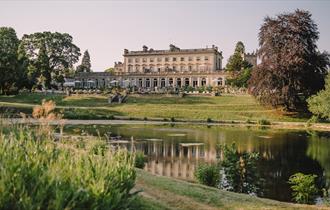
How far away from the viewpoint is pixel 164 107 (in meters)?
56.0

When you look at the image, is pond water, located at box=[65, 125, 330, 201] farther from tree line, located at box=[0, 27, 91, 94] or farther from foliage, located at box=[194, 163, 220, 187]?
tree line, located at box=[0, 27, 91, 94]

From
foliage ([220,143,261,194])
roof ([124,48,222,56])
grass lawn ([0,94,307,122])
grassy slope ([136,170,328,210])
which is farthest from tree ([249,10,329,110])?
roof ([124,48,222,56])

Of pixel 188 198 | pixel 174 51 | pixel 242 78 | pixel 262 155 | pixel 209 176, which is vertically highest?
pixel 174 51

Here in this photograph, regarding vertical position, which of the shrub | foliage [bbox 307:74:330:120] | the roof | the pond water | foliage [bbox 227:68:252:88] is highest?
the roof

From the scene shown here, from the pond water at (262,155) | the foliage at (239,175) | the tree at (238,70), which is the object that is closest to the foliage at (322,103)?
the pond water at (262,155)

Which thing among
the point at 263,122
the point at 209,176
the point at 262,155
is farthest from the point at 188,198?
the point at 263,122

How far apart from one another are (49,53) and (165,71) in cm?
2608

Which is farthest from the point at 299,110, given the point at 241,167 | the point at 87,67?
the point at 87,67

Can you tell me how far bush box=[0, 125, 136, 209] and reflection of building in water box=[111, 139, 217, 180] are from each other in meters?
10.1

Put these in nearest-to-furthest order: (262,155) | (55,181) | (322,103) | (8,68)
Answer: (55,181), (262,155), (322,103), (8,68)

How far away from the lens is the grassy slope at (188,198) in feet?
29.9

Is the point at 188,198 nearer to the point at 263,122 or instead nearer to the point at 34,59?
the point at 263,122

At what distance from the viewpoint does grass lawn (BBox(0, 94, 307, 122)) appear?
Result: 50.8 m

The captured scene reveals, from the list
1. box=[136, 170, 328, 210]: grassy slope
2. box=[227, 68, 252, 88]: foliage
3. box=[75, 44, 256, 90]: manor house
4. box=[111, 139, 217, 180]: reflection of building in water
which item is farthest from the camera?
box=[75, 44, 256, 90]: manor house
